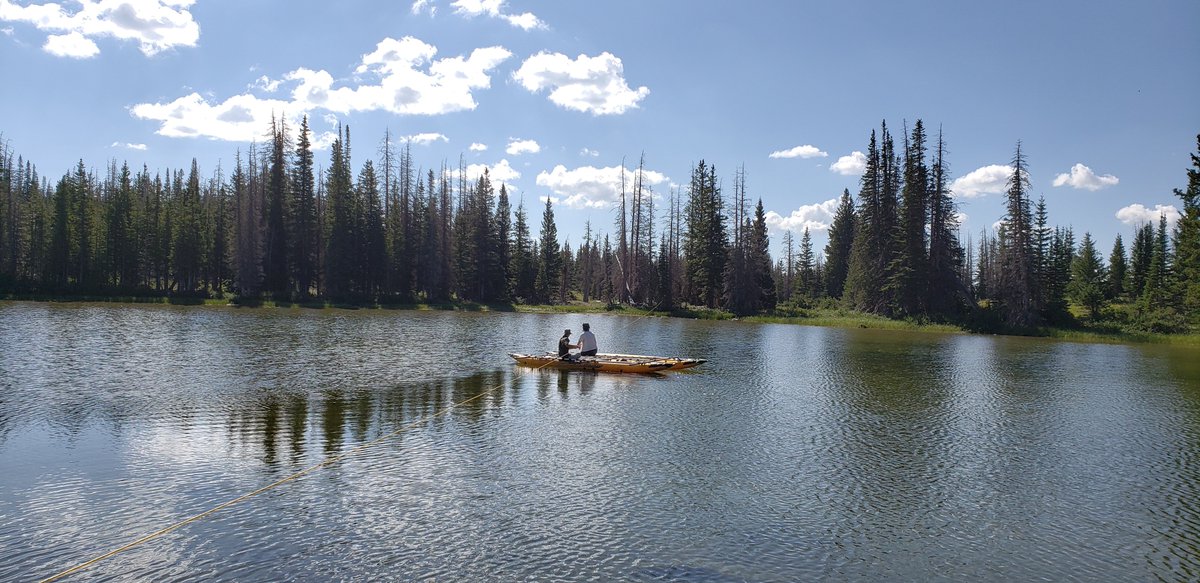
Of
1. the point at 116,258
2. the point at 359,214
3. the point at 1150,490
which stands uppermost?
the point at 359,214

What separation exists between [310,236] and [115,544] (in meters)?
77.2

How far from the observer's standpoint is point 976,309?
65.2 m

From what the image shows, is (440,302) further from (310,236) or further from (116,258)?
(116,258)

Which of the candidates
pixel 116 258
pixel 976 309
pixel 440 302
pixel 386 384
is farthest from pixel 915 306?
pixel 116 258

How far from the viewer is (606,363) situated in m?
29.2

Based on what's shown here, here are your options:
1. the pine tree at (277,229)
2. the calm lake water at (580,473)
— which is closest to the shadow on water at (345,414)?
the calm lake water at (580,473)

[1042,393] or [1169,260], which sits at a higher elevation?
[1169,260]

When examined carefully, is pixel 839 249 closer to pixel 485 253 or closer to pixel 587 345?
pixel 485 253

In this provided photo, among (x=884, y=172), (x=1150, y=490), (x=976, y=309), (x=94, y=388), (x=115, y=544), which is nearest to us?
(x=115, y=544)

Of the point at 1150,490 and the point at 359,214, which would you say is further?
the point at 359,214

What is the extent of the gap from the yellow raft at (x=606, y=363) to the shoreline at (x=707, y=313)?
41.3 meters

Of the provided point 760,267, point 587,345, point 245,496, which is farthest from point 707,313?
point 245,496

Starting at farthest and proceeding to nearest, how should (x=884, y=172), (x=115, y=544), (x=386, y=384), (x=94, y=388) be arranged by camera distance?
(x=884, y=172)
(x=386, y=384)
(x=94, y=388)
(x=115, y=544)

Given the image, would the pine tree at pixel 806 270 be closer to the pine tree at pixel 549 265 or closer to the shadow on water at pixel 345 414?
the pine tree at pixel 549 265
